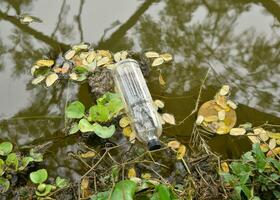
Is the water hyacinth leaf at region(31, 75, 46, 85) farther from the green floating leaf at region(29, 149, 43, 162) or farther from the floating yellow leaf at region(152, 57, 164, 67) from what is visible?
the floating yellow leaf at region(152, 57, 164, 67)

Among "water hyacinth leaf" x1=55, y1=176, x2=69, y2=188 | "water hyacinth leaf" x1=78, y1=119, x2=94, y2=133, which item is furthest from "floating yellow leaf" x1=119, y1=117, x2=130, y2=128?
"water hyacinth leaf" x1=55, y1=176, x2=69, y2=188

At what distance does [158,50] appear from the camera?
2.43m

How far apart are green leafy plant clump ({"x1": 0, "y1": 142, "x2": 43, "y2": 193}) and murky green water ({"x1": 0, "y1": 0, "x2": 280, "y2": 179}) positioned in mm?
88

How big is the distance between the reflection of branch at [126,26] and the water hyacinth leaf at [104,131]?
2.09 ft

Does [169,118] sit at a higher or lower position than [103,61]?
lower

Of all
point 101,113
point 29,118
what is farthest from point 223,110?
point 29,118

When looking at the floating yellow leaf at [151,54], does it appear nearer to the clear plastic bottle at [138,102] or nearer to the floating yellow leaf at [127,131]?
the clear plastic bottle at [138,102]

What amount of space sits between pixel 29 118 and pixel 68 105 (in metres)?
0.22

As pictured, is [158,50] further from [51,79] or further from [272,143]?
[272,143]

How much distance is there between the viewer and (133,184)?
5.29ft

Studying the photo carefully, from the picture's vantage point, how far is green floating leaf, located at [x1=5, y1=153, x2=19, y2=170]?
1.97 m

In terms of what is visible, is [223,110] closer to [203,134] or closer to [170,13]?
[203,134]

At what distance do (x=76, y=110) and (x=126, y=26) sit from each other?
0.73 m

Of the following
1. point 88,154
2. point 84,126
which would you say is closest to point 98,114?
point 84,126
